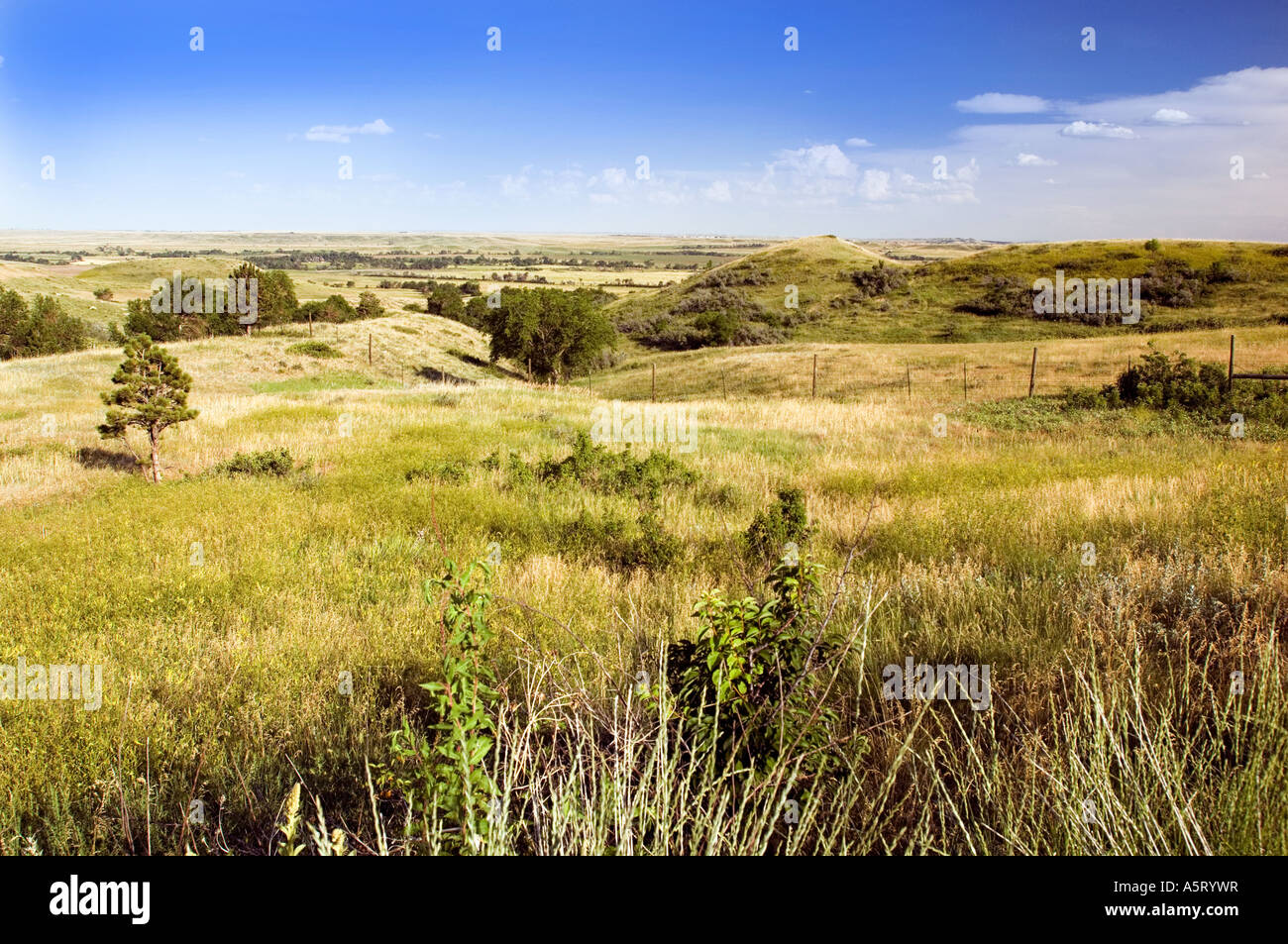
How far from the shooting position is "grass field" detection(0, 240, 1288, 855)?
9.13 ft

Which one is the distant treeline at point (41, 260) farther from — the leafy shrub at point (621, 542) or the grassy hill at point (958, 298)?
the leafy shrub at point (621, 542)

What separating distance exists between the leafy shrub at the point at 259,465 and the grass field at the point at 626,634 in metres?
0.36

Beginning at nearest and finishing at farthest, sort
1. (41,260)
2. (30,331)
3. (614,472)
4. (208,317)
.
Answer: (614,472), (30,331), (208,317), (41,260)

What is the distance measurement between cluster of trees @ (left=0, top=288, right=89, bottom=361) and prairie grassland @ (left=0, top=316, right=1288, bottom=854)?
4262 centimetres

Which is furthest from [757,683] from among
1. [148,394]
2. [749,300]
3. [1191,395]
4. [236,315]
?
[749,300]

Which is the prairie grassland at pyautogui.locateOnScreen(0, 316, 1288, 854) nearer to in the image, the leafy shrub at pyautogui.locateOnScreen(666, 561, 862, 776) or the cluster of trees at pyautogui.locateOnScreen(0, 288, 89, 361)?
the leafy shrub at pyautogui.locateOnScreen(666, 561, 862, 776)

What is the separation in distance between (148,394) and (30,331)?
48.5m

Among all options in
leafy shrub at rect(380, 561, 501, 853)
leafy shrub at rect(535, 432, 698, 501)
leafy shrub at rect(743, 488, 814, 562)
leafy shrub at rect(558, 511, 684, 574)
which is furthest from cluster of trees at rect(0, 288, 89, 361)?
leafy shrub at rect(380, 561, 501, 853)

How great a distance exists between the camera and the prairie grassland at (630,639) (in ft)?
9.12

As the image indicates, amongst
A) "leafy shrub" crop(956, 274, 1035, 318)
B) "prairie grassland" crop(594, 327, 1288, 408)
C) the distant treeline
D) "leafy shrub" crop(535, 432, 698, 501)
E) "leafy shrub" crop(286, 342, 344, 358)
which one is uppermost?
the distant treeline

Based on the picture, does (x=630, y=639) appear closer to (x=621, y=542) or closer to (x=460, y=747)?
(x=460, y=747)

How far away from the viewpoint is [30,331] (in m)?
47.3
